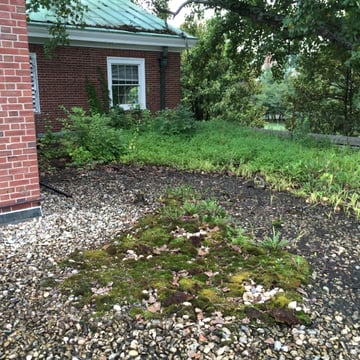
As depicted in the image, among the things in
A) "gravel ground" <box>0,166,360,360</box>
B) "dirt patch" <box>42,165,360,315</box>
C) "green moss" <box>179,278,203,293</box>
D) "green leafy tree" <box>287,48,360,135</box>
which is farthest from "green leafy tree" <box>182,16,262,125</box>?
"green moss" <box>179,278,203,293</box>

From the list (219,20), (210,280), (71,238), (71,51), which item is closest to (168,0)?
(219,20)

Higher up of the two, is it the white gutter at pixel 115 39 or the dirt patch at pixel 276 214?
the white gutter at pixel 115 39

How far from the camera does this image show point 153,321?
260 centimetres

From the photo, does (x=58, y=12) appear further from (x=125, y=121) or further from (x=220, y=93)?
(x=220, y=93)

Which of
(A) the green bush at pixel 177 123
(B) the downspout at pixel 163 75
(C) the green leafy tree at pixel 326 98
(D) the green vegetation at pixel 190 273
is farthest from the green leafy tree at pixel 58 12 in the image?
(C) the green leafy tree at pixel 326 98

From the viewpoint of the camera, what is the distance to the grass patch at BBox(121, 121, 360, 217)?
5.52m

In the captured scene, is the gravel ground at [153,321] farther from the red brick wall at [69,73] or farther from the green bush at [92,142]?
the red brick wall at [69,73]

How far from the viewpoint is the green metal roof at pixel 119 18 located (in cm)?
1187

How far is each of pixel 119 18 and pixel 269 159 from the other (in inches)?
330

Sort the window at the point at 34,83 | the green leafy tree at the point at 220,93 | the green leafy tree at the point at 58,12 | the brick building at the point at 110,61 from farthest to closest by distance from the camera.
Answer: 1. the green leafy tree at the point at 220,93
2. the brick building at the point at 110,61
3. the window at the point at 34,83
4. the green leafy tree at the point at 58,12

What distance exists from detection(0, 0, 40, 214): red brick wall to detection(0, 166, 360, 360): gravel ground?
16.8 inches

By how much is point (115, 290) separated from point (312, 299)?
142 centimetres

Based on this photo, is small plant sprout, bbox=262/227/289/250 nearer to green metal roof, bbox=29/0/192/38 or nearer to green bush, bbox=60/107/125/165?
green bush, bbox=60/107/125/165

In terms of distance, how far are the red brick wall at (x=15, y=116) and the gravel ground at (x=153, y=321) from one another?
43cm
